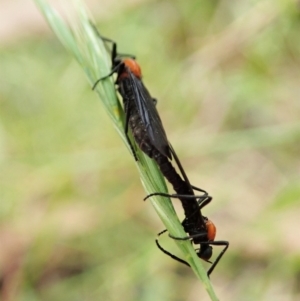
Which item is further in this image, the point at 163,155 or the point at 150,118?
the point at 150,118

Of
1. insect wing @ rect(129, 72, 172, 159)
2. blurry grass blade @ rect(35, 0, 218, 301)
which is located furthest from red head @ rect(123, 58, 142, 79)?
blurry grass blade @ rect(35, 0, 218, 301)

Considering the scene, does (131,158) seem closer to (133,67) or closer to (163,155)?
(133,67)

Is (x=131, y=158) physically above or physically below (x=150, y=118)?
above

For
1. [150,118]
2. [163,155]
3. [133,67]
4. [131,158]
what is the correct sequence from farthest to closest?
[131,158] < [133,67] < [150,118] < [163,155]

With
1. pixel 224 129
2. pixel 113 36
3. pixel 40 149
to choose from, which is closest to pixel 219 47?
pixel 224 129

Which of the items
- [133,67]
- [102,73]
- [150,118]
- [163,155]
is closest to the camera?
[102,73]

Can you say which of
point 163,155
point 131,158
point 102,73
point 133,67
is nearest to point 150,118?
point 163,155

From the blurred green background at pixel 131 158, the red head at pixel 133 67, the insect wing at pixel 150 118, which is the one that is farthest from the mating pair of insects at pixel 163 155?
the blurred green background at pixel 131 158

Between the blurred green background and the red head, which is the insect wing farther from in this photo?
the blurred green background

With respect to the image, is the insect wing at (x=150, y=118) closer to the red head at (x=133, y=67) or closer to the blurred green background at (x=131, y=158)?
the red head at (x=133, y=67)
